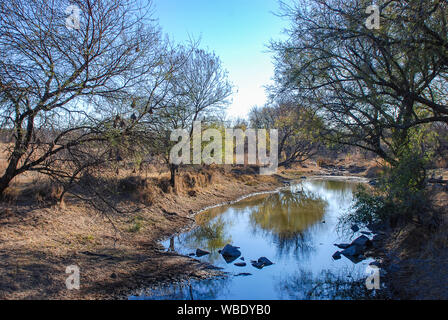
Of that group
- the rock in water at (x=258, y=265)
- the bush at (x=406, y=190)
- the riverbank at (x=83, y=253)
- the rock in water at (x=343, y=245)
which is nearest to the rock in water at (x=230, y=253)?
the rock in water at (x=258, y=265)

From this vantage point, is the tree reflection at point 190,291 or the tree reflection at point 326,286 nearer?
the tree reflection at point 190,291

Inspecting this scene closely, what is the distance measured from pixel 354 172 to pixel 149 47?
35737 mm

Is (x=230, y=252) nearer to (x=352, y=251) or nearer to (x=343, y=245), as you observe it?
(x=352, y=251)

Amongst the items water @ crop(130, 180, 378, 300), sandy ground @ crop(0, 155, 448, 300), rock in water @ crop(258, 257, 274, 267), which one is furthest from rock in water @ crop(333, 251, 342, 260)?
sandy ground @ crop(0, 155, 448, 300)

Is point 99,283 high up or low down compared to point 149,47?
down

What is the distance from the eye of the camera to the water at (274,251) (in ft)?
22.6

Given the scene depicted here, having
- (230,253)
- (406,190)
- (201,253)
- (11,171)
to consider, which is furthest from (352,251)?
(11,171)

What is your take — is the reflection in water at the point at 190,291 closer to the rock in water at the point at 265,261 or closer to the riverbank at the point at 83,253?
the riverbank at the point at 83,253

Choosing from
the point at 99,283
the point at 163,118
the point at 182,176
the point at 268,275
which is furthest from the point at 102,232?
the point at 182,176

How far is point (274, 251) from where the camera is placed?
32.9ft
